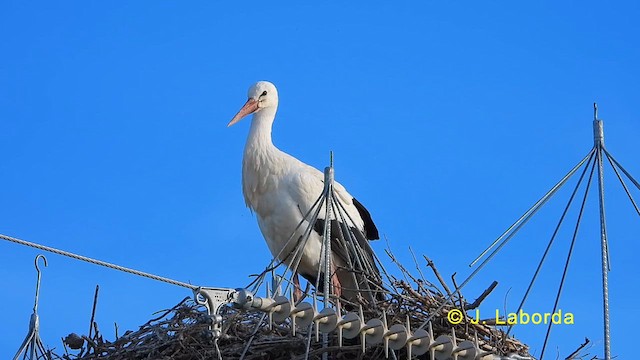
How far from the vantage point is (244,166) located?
866 centimetres

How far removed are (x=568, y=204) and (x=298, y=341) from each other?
1521 millimetres

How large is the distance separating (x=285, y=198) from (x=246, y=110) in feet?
2.56

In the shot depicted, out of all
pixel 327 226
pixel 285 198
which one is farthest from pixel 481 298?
pixel 285 198

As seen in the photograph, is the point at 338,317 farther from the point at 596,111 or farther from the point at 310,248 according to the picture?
the point at 310,248

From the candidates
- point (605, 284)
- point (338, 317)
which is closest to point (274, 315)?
point (338, 317)

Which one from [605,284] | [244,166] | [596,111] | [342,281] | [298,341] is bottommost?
[605,284]

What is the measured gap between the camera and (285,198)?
332 inches

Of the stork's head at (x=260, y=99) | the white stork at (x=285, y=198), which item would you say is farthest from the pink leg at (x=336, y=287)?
the stork's head at (x=260, y=99)

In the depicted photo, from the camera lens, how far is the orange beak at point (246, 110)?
8.79 metres

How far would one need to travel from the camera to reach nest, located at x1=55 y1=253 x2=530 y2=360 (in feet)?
20.2

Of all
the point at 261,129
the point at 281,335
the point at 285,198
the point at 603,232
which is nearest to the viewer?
the point at 603,232

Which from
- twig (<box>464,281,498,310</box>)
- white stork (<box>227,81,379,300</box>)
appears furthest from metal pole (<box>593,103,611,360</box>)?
white stork (<box>227,81,379,300</box>)

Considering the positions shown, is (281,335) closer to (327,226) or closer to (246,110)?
(327,226)

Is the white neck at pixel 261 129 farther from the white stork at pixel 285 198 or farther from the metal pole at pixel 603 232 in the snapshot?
the metal pole at pixel 603 232
